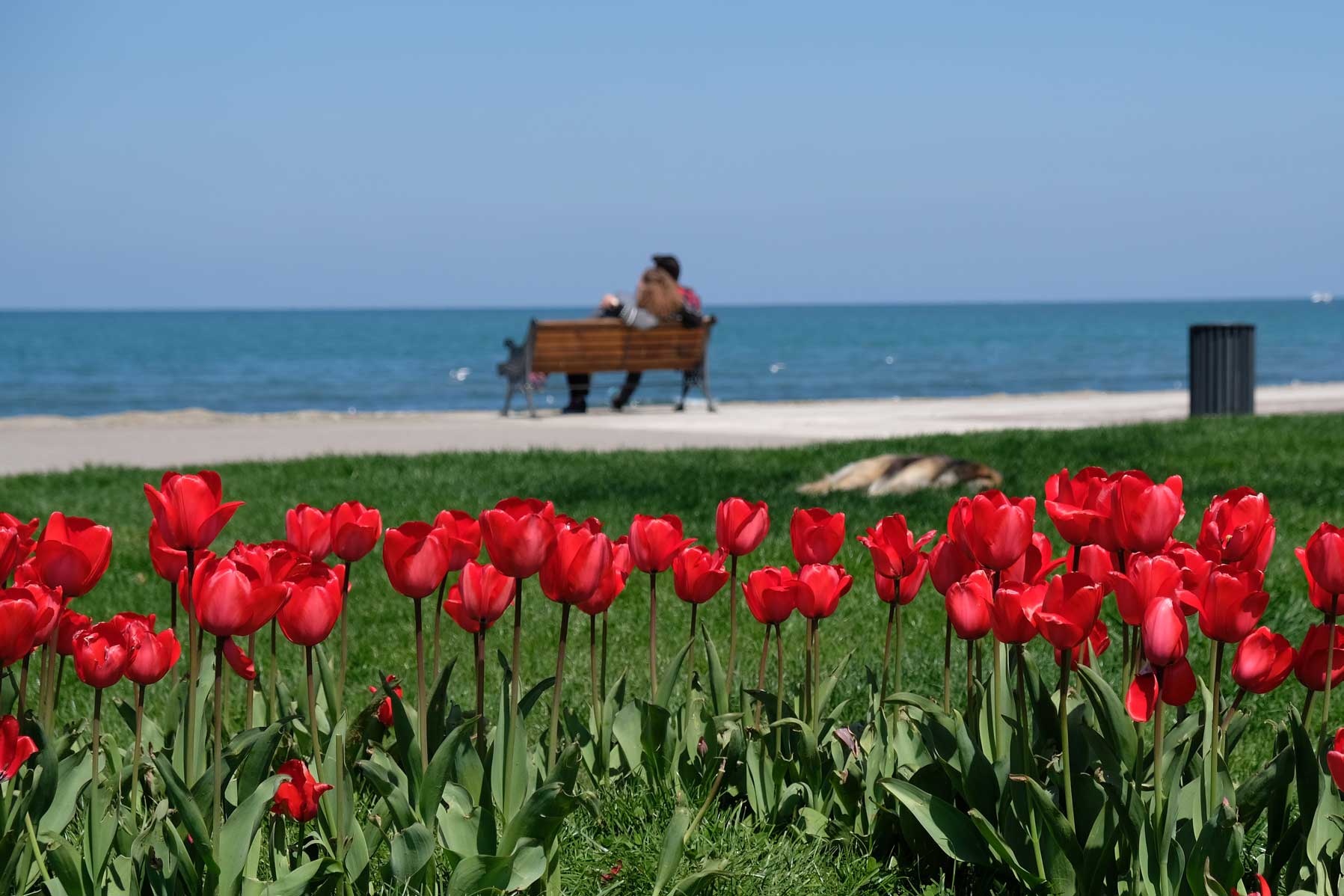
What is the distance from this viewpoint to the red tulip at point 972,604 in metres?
2.38

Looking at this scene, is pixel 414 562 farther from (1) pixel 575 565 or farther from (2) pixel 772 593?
(2) pixel 772 593

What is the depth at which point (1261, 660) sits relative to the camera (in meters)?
2.23

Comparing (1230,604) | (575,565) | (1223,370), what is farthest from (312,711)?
(1223,370)

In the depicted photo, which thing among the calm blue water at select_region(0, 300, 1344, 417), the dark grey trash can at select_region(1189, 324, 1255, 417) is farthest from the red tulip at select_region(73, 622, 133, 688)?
the calm blue water at select_region(0, 300, 1344, 417)

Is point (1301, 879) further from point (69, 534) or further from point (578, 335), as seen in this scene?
point (578, 335)

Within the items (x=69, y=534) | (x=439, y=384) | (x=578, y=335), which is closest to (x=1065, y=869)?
(x=69, y=534)

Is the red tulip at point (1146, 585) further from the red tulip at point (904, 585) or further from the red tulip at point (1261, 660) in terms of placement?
the red tulip at point (904, 585)

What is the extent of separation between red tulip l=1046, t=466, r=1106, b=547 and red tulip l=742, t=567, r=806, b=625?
48cm

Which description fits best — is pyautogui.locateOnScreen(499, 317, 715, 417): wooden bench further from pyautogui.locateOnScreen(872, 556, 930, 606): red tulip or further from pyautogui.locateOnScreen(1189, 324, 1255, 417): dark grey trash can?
pyautogui.locateOnScreen(872, 556, 930, 606): red tulip

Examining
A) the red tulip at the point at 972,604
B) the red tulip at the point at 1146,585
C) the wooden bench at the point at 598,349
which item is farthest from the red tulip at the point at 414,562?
the wooden bench at the point at 598,349

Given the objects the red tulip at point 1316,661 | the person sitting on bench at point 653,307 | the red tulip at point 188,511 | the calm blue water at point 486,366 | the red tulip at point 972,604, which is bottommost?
the calm blue water at point 486,366

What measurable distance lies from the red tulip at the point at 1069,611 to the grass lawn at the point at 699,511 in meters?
0.81

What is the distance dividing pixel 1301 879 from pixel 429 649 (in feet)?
10.9

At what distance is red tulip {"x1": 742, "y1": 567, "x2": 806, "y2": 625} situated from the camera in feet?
8.79
